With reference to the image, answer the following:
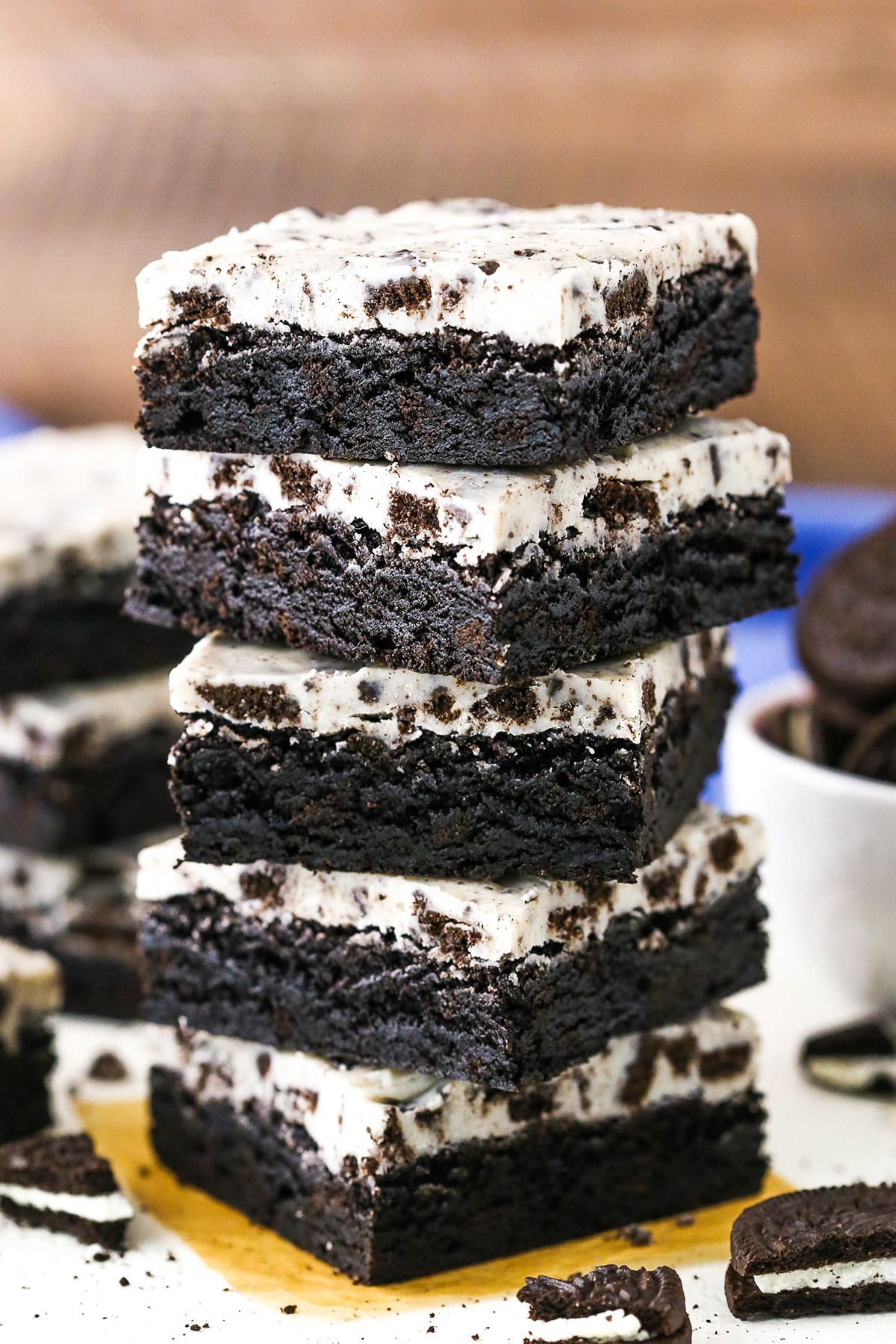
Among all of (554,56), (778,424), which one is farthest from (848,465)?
(554,56)

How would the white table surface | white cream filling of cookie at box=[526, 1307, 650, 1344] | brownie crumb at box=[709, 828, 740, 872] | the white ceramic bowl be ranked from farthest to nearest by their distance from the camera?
the white ceramic bowl
brownie crumb at box=[709, 828, 740, 872]
the white table surface
white cream filling of cookie at box=[526, 1307, 650, 1344]

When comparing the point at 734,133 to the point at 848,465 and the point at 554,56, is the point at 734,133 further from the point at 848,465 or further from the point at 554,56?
the point at 848,465

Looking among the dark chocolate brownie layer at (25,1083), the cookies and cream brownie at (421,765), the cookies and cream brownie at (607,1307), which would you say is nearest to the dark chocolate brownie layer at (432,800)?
the cookies and cream brownie at (421,765)

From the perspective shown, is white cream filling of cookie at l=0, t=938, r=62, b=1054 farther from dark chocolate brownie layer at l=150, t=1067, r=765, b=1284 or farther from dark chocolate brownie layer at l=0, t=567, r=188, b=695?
dark chocolate brownie layer at l=0, t=567, r=188, b=695

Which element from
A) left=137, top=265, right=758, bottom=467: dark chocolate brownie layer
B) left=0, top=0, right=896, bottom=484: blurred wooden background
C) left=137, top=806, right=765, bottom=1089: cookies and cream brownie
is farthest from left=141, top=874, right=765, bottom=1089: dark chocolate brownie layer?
left=0, top=0, right=896, bottom=484: blurred wooden background

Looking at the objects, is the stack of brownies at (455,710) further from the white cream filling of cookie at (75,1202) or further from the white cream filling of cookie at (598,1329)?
the white cream filling of cookie at (598,1329)

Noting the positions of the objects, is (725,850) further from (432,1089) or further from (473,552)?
(473,552)
